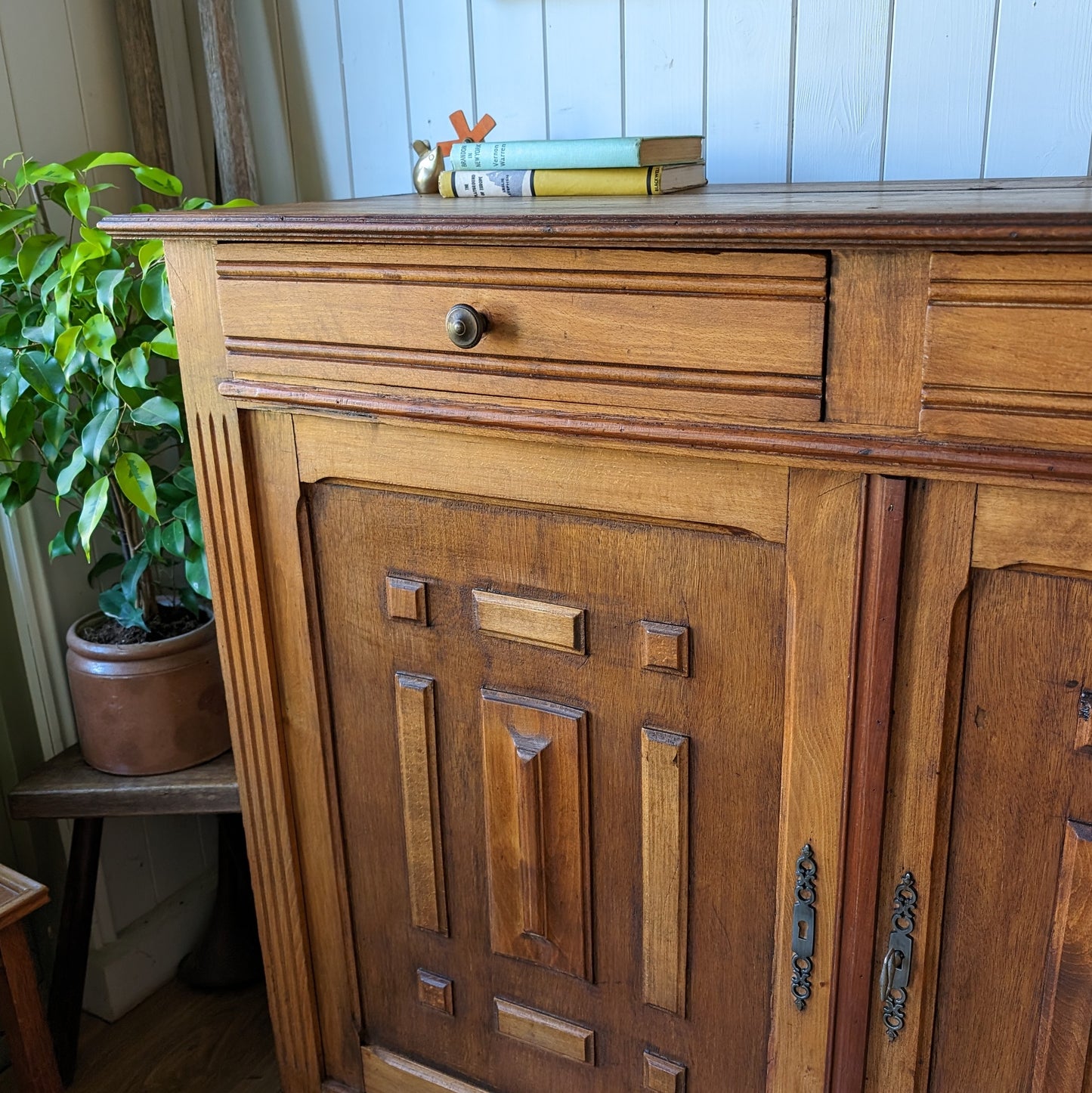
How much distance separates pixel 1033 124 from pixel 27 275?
1.07 meters

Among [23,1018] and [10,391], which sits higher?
[10,391]

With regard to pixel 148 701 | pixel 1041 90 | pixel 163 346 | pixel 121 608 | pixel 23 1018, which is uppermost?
pixel 1041 90

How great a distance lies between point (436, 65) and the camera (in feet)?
4.49

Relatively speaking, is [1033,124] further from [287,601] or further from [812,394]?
[287,601]

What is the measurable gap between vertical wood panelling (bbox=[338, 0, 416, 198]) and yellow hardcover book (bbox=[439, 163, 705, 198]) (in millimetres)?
309

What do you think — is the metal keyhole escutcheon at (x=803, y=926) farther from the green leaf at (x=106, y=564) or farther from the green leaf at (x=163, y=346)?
the green leaf at (x=106, y=564)

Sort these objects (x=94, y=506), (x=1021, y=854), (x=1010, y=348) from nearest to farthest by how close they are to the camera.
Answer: (x=1010, y=348), (x=1021, y=854), (x=94, y=506)

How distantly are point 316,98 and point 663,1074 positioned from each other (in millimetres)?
1264

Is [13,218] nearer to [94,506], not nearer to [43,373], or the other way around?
[43,373]

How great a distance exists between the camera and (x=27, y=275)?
1.16 meters

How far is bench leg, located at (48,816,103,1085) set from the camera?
4.69 feet

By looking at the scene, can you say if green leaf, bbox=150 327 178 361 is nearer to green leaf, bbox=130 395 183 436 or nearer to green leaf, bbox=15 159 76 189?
green leaf, bbox=130 395 183 436

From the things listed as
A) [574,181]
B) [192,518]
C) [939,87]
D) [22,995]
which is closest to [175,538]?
[192,518]

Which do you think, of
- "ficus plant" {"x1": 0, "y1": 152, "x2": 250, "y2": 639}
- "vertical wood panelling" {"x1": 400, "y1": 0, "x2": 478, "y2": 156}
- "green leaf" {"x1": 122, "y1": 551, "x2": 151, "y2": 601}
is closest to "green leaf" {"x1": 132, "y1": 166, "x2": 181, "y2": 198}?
"ficus plant" {"x1": 0, "y1": 152, "x2": 250, "y2": 639}
